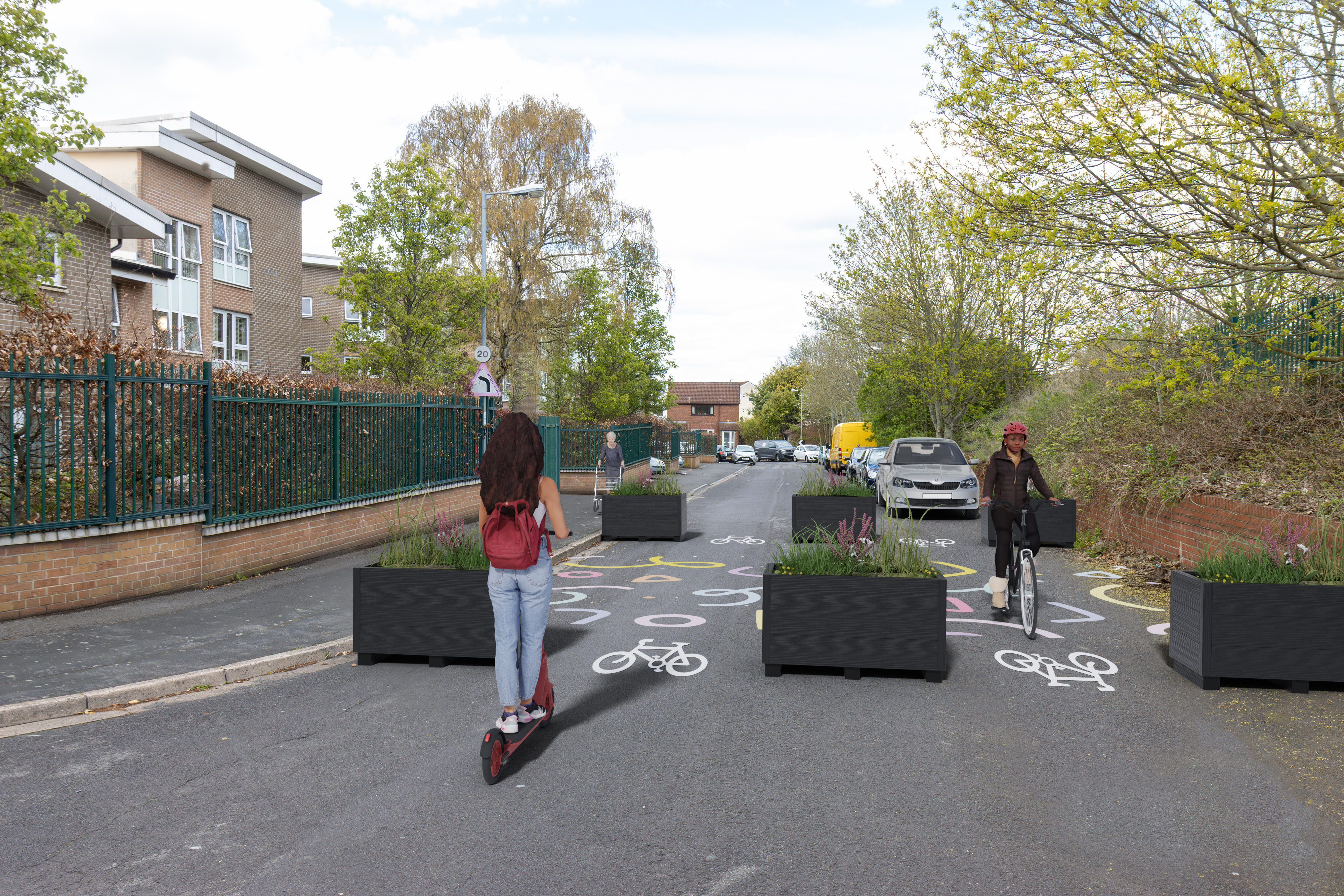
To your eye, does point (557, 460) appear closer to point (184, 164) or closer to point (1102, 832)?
point (184, 164)

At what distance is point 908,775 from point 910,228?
26.8 meters

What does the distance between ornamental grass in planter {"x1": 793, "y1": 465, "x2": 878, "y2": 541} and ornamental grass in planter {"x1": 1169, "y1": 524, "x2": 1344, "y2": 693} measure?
647cm

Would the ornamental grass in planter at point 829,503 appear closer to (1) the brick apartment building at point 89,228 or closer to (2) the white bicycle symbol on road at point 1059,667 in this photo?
(2) the white bicycle symbol on road at point 1059,667

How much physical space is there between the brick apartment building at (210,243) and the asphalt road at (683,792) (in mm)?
14434

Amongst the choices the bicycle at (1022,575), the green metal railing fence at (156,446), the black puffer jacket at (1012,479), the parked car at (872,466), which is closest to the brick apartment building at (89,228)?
the green metal railing fence at (156,446)

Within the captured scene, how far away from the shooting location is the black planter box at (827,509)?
516 inches

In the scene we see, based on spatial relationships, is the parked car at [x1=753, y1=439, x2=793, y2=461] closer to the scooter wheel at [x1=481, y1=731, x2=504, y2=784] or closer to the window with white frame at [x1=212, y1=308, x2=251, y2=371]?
the window with white frame at [x1=212, y1=308, x2=251, y2=371]

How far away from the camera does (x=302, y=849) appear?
3754 millimetres

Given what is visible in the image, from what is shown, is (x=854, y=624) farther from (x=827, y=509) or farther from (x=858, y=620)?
(x=827, y=509)

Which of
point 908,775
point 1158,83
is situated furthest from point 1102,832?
point 1158,83

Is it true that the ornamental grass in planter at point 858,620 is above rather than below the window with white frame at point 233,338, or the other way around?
below

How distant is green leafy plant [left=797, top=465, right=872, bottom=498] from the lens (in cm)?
1353

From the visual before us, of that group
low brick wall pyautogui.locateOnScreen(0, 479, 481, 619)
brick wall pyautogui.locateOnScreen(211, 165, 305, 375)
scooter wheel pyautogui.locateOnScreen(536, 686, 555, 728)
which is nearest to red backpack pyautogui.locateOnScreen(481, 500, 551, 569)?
scooter wheel pyautogui.locateOnScreen(536, 686, 555, 728)

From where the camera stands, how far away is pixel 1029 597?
25.4 feet
